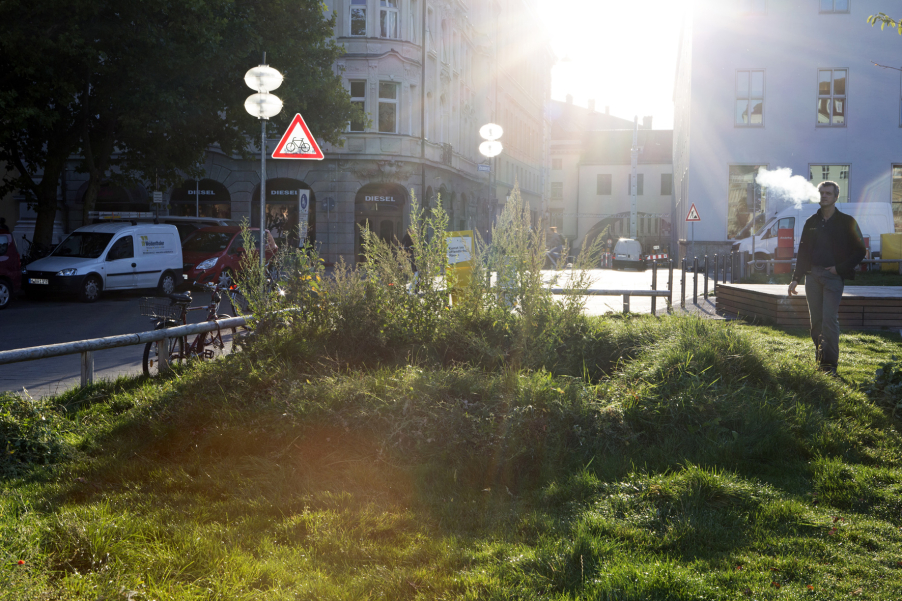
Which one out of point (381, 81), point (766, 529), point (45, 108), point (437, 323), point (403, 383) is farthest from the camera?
point (381, 81)

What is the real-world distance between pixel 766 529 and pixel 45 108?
62.4ft

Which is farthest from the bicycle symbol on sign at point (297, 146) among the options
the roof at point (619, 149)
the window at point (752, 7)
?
the roof at point (619, 149)

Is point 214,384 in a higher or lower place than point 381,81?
lower

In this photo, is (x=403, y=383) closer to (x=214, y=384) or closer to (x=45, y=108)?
(x=214, y=384)

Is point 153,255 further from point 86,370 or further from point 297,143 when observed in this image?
point 86,370

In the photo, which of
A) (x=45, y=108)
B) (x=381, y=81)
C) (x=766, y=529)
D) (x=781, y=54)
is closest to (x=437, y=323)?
(x=766, y=529)

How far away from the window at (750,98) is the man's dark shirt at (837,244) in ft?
109

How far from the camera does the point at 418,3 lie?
→ 1374 inches

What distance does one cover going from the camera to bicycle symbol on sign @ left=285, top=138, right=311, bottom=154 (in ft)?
34.8

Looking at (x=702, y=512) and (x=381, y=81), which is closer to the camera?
(x=702, y=512)

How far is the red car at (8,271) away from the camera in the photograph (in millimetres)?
15926

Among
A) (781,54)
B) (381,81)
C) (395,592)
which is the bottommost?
(395,592)

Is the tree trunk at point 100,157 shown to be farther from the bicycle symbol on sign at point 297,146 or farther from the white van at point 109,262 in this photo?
the bicycle symbol on sign at point 297,146

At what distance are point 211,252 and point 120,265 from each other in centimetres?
364
